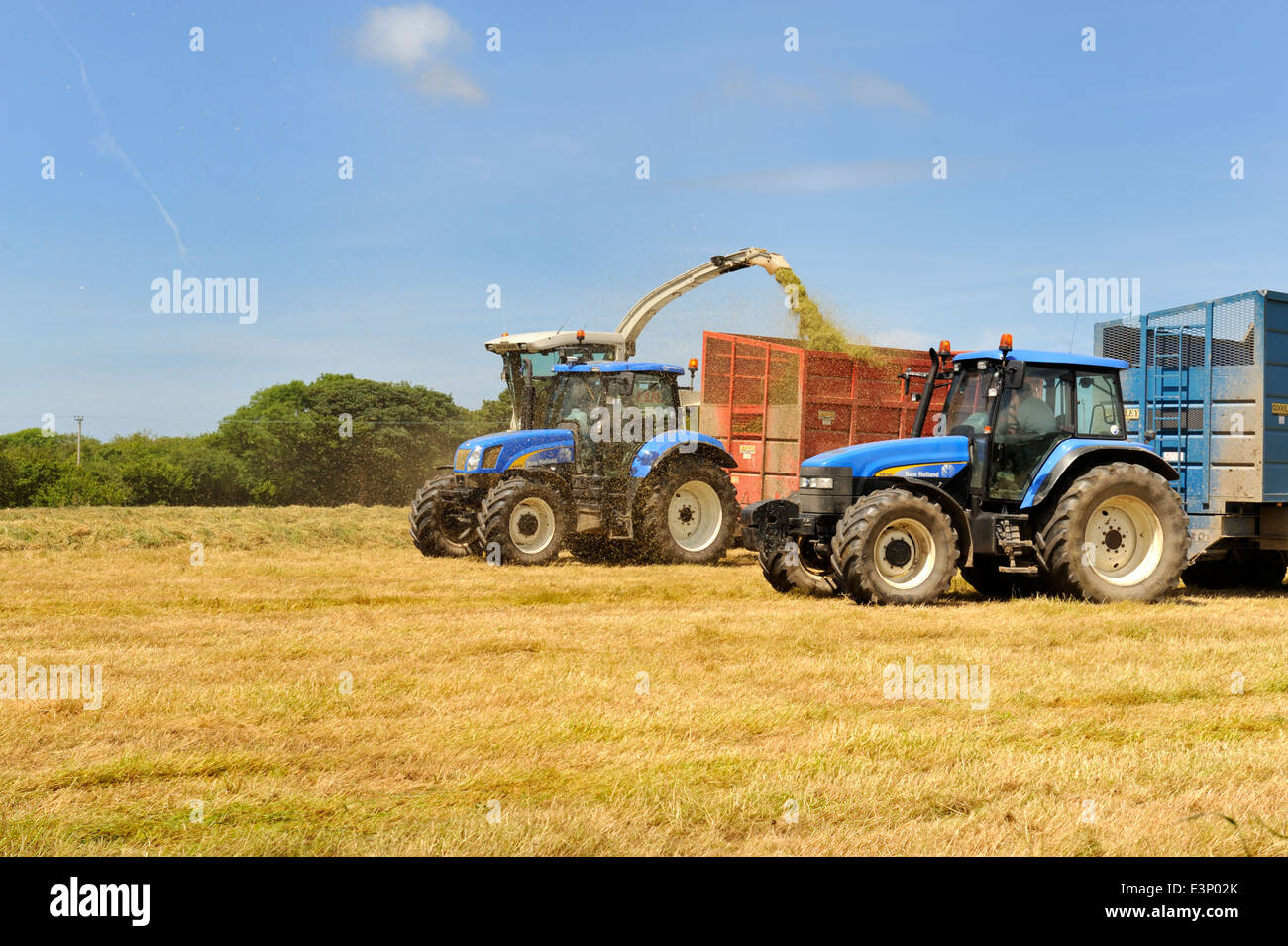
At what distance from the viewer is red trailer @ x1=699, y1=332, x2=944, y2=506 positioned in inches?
479

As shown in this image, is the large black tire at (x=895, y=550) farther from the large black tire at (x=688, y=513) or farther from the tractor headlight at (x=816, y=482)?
the large black tire at (x=688, y=513)

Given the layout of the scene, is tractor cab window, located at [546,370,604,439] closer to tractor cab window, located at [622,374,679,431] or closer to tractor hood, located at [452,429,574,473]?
tractor hood, located at [452,429,574,473]

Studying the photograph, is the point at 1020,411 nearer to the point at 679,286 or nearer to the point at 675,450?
the point at 675,450

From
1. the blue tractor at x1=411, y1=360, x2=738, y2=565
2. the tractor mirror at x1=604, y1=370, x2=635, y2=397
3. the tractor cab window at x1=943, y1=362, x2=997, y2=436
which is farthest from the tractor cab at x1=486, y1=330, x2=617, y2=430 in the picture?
the tractor cab window at x1=943, y1=362, x2=997, y2=436

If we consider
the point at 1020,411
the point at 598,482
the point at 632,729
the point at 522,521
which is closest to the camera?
the point at 632,729

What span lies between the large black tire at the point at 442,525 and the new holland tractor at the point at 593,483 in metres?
0.01

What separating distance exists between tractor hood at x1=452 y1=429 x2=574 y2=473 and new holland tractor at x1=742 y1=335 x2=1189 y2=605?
353 centimetres

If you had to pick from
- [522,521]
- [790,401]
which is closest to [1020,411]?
[790,401]

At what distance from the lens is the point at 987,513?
9117mm

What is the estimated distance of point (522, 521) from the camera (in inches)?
470

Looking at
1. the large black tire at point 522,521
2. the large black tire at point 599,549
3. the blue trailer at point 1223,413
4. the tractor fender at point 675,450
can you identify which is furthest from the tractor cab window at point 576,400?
the blue trailer at point 1223,413

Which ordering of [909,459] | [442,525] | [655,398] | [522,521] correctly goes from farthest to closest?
[442,525] < [655,398] < [522,521] < [909,459]

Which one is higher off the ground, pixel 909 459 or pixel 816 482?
pixel 909 459

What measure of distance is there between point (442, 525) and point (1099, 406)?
23.3 ft
